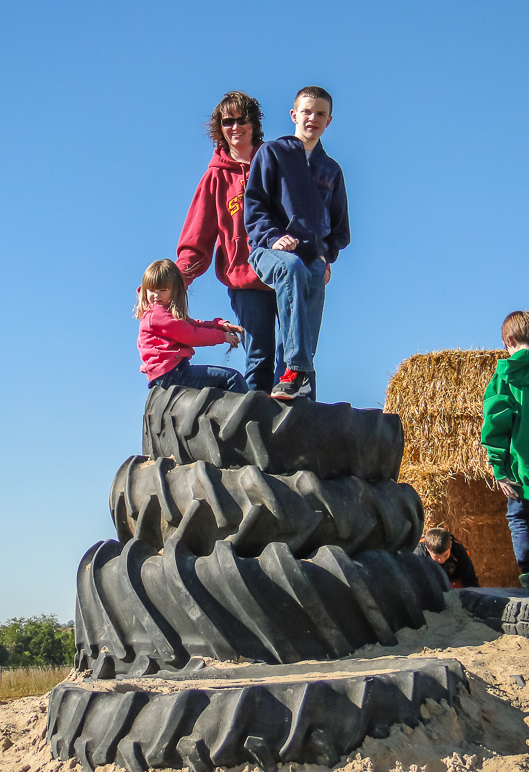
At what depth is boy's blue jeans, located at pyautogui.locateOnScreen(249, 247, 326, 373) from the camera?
9.63 ft

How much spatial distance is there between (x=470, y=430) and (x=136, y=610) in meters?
5.96

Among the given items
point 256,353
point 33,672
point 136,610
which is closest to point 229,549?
point 136,610

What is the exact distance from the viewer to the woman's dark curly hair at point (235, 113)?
3857 millimetres

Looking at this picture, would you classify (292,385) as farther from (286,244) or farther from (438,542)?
(438,542)

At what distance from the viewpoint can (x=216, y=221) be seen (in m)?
3.92

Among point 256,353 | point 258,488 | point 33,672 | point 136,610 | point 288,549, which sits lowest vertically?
point 33,672

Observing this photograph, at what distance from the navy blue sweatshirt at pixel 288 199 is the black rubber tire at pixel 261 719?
78.8 inches

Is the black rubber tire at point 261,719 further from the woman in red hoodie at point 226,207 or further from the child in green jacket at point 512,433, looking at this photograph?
the woman in red hoodie at point 226,207

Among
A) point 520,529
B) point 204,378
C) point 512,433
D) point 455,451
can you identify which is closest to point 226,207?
point 204,378

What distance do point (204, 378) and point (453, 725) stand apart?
6.73 feet

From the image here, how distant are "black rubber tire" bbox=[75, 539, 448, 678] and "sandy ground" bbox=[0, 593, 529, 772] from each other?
0.37 feet

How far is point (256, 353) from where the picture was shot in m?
3.52

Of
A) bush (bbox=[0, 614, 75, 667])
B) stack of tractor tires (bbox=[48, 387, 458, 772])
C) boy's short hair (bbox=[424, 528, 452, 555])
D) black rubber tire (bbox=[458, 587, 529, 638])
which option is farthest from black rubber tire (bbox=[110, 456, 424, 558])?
bush (bbox=[0, 614, 75, 667])

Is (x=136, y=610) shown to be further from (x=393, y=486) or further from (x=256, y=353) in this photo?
(x=256, y=353)
